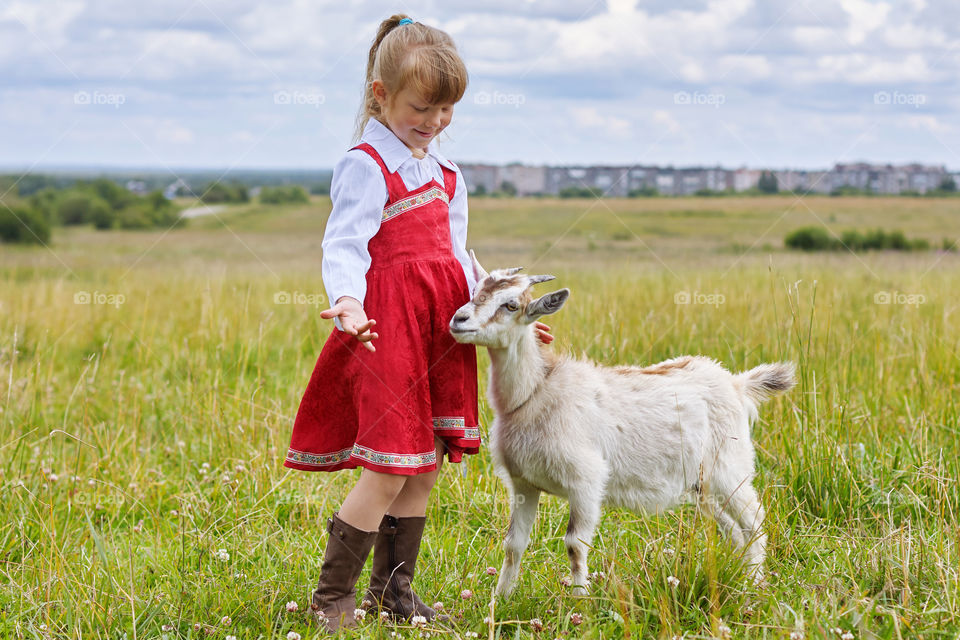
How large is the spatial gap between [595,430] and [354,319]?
1.28 meters

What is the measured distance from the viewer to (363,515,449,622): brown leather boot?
150 inches

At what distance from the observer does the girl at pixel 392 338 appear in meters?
3.52

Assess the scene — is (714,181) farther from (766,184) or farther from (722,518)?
(722,518)

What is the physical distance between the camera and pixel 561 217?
24.4 meters

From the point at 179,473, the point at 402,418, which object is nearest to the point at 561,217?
the point at 179,473

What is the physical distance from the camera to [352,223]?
3514mm

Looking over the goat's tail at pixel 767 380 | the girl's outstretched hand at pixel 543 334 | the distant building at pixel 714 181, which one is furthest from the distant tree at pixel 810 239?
the girl's outstretched hand at pixel 543 334

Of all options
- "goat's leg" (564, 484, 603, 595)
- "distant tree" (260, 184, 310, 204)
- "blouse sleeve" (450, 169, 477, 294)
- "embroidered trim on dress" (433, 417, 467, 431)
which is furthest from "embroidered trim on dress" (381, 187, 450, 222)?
"distant tree" (260, 184, 310, 204)

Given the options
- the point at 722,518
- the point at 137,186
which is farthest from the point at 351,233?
the point at 137,186

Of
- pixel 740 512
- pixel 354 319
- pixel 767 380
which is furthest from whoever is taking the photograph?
pixel 767 380

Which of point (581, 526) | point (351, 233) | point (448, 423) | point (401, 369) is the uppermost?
point (351, 233)

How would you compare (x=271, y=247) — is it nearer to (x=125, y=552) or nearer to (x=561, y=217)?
(x=561, y=217)

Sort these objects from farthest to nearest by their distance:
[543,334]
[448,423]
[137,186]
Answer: [137,186], [543,334], [448,423]

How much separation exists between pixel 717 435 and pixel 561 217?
20.4 meters
